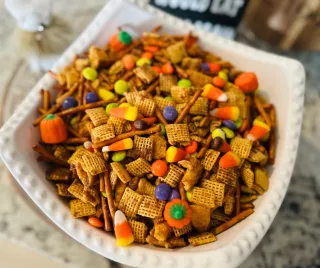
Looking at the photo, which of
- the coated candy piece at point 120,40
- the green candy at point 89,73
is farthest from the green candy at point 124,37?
the green candy at point 89,73

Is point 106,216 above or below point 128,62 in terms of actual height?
below

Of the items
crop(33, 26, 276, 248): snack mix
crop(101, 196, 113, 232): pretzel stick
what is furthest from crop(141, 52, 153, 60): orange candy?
crop(101, 196, 113, 232): pretzel stick

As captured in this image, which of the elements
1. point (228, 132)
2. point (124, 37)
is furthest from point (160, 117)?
point (124, 37)

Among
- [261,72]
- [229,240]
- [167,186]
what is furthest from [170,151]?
[261,72]

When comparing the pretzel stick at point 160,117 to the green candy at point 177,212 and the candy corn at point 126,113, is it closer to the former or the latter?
the candy corn at point 126,113

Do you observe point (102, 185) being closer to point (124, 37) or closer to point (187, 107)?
point (187, 107)

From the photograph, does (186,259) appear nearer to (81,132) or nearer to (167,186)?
(167,186)
